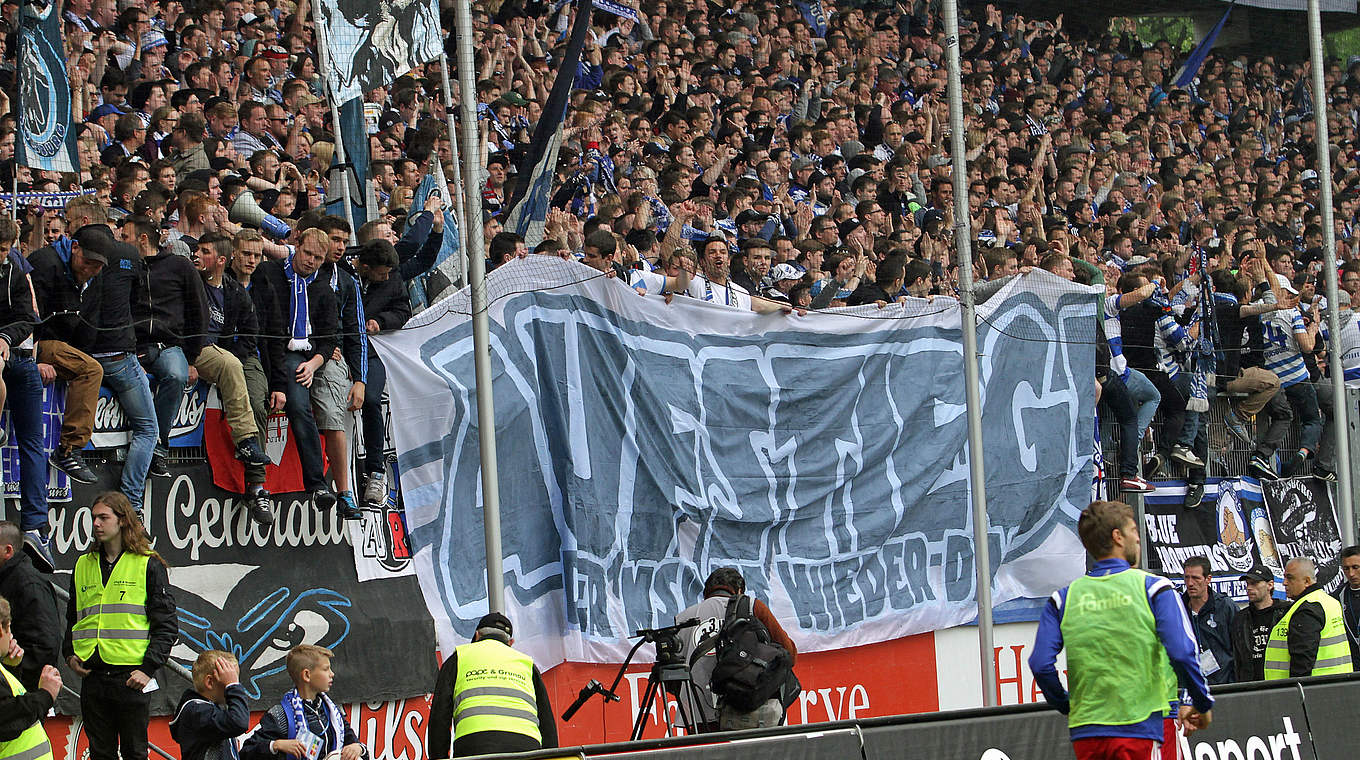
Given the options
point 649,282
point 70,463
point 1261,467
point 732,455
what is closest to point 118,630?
point 70,463

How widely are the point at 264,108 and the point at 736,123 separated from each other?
571cm

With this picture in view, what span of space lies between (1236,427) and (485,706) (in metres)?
8.74

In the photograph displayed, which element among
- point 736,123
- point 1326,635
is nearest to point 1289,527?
point 1326,635

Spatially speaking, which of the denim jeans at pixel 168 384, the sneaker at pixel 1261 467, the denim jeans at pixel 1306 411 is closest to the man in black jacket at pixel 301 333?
the denim jeans at pixel 168 384

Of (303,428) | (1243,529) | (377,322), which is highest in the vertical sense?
(377,322)

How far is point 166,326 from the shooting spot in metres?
8.98

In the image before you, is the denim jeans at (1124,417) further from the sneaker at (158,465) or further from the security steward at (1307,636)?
the sneaker at (158,465)

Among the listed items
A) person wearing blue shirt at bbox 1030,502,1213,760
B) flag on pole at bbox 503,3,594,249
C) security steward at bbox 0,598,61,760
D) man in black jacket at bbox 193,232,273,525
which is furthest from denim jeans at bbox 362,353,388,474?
person wearing blue shirt at bbox 1030,502,1213,760

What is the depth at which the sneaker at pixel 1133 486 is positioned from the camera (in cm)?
1307

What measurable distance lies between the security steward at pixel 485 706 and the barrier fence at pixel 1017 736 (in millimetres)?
510

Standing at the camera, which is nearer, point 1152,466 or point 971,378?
point 971,378

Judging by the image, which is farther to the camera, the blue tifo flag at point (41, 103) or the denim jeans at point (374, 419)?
the denim jeans at point (374, 419)

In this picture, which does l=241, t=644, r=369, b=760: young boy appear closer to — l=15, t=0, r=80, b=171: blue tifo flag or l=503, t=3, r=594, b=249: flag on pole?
l=15, t=0, r=80, b=171: blue tifo flag

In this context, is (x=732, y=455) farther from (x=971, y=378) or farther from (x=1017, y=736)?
(x=1017, y=736)
